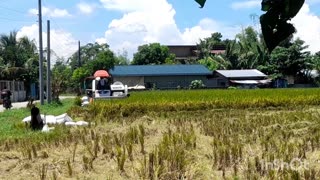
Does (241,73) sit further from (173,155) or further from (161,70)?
(173,155)

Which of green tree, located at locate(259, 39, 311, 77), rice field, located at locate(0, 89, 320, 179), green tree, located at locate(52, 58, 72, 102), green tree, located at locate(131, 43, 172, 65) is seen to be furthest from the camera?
green tree, located at locate(131, 43, 172, 65)

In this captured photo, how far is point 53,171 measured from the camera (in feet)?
18.8

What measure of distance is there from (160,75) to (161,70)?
0.55 meters

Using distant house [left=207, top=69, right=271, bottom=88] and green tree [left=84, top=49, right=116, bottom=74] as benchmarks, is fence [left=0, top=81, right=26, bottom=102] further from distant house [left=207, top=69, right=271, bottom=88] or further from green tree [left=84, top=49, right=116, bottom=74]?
distant house [left=207, top=69, right=271, bottom=88]

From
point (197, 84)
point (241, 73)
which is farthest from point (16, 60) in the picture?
point (241, 73)

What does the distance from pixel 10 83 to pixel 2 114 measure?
45.2 ft

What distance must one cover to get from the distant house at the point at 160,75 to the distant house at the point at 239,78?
96cm

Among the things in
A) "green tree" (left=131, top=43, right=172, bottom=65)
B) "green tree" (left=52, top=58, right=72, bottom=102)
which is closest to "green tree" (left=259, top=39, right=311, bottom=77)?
"green tree" (left=131, top=43, right=172, bottom=65)

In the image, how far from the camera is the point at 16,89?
3083 cm

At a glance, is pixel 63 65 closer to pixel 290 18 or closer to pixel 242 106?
pixel 242 106

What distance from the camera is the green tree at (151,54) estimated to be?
160ft

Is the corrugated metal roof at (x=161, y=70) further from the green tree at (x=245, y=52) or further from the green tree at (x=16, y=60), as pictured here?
the green tree at (x=16, y=60)

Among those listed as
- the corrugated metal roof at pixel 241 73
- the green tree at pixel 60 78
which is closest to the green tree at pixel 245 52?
the corrugated metal roof at pixel 241 73

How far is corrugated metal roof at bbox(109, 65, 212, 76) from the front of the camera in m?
38.6
